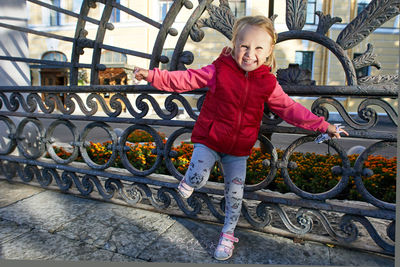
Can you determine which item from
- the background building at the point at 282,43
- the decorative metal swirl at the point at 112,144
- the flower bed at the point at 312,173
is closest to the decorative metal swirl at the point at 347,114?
the flower bed at the point at 312,173

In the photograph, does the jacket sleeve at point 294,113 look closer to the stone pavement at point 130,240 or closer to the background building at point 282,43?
the stone pavement at point 130,240

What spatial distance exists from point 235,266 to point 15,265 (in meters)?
1.30

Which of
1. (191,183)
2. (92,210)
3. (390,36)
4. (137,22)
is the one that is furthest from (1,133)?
(390,36)

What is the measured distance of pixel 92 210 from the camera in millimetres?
2365

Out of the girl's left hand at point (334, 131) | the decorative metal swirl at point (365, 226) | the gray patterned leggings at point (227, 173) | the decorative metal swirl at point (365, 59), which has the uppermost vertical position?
the decorative metal swirl at point (365, 59)

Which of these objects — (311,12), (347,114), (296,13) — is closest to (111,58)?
(311,12)

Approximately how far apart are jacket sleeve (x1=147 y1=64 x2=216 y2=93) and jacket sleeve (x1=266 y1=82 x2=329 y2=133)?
0.42m

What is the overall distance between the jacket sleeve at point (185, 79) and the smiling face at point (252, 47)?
21cm

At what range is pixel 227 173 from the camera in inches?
74.5

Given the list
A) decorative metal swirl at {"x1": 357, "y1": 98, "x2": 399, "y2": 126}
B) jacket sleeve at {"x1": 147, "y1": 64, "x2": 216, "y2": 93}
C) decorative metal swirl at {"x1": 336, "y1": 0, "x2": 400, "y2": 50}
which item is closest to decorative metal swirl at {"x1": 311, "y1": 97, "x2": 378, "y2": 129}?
decorative metal swirl at {"x1": 357, "y1": 98, "x2": 399, "y2": 126}

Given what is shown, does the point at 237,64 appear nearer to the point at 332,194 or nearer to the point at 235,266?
the point at 332,194

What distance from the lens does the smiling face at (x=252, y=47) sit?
5.33ft

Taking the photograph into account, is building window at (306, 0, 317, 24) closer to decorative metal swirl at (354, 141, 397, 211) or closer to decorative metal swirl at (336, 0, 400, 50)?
decorative metal swirl at (336, 0, 400, 50)

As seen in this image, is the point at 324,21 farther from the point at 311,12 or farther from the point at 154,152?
the point at 311,12
